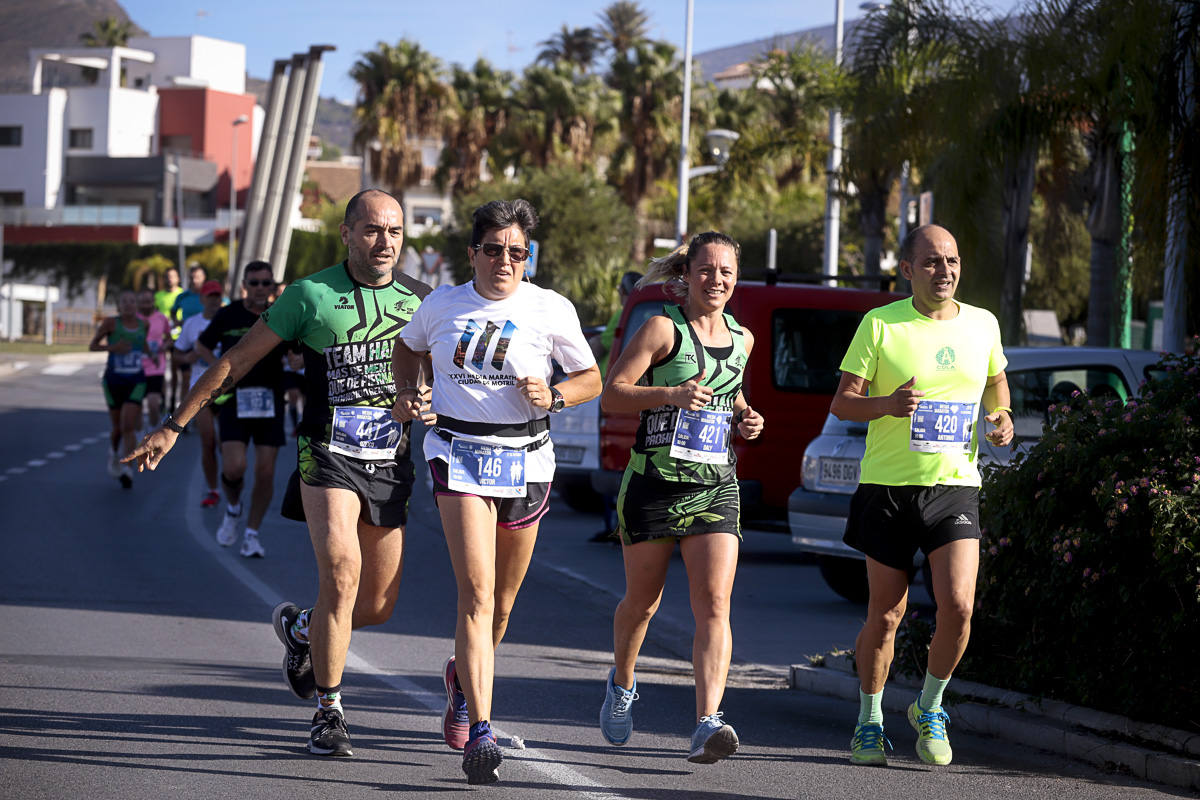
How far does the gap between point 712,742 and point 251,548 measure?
7.16m

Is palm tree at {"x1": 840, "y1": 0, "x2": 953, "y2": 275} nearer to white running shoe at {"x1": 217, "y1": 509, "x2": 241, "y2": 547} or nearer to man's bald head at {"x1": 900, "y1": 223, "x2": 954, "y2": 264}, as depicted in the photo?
white running shoe at {"x1": 217, "y1": 509, "x2": 241, "y2": 547}

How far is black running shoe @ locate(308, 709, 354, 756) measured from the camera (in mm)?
6020

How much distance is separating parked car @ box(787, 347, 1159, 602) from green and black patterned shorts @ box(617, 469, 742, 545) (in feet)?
11.1

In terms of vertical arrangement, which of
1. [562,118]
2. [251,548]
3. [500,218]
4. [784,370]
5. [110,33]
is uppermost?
[110,33]

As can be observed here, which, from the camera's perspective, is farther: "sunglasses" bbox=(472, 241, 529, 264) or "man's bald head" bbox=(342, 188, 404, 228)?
"man's bald head" bbox=(342, 188, 404, 228)

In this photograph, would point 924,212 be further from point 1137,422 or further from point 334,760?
point 334,760

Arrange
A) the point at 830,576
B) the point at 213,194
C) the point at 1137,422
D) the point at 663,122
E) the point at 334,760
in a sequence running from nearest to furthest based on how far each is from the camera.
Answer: the point at 334,760 < the point at 1137,422 < the point at 830,576 < the point at 663,122 < the point at 213,194

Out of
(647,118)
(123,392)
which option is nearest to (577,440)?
(123,392)

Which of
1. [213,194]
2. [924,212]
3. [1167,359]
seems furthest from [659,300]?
[213,194]

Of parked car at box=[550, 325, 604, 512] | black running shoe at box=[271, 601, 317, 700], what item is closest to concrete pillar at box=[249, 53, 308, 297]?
parked car at box=[550, 325, 604, 512]

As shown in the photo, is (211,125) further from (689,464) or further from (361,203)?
(689,464)

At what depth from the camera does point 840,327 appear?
12008 mm

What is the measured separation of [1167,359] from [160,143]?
321 feet

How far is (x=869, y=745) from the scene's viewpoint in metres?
6.16
